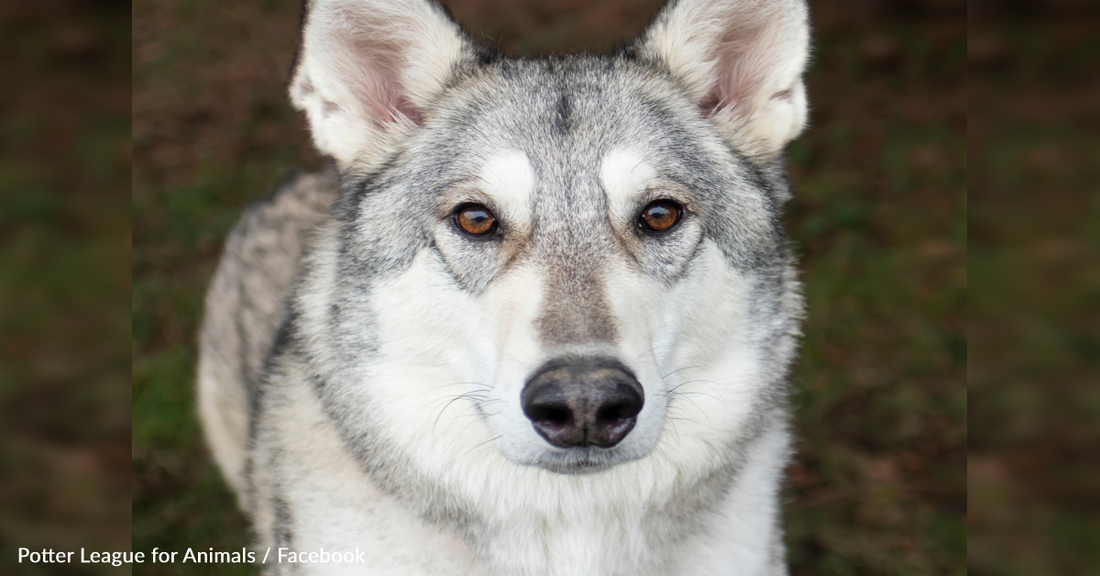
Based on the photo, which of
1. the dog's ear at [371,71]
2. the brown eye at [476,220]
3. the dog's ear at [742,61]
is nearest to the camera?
the brown eye at [476,220]

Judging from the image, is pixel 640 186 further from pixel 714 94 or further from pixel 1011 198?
pixel 1011 198

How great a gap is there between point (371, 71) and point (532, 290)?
50.0 inches

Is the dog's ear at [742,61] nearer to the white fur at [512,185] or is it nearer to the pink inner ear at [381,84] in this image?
the white fur at [512,185]

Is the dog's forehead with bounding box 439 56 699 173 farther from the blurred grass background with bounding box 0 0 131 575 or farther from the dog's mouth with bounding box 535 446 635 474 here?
the blurred grass background with bounding box 0 0 131 575

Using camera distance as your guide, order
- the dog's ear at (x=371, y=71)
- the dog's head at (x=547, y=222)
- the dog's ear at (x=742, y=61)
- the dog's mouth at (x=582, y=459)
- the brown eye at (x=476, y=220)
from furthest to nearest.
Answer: the dog's ear at (x=742, y=61) < the dog's ear at (x=371, y=71) < the brown eye at (x=476, y=220) < the dog's head at (x=547, y=222) < the dog's mouth at (x=582, y=459)

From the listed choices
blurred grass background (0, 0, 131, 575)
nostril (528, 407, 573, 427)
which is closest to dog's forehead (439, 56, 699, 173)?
nostril (528, 407, 573, 427)

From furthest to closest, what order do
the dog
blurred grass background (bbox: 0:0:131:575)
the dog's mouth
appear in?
the dog, the dog's mouth, blurred grass background (bbox: 0:0:131:575)

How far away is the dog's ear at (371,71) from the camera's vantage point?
3.12 meters

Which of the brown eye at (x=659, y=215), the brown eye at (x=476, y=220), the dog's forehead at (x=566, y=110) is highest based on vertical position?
the dog's forehead at (x=566, y=110)

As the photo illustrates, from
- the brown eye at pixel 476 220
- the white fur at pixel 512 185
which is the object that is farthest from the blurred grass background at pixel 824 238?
the brown eye at pixel 476 220

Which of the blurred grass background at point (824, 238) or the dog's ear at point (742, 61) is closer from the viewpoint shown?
the dog's ear at point (742, 61)

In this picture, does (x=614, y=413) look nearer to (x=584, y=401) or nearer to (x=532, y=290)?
(x=584, y=401)

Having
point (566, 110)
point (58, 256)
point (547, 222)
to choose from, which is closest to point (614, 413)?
point (547, 222)

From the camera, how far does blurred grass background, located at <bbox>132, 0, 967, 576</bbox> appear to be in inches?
193
